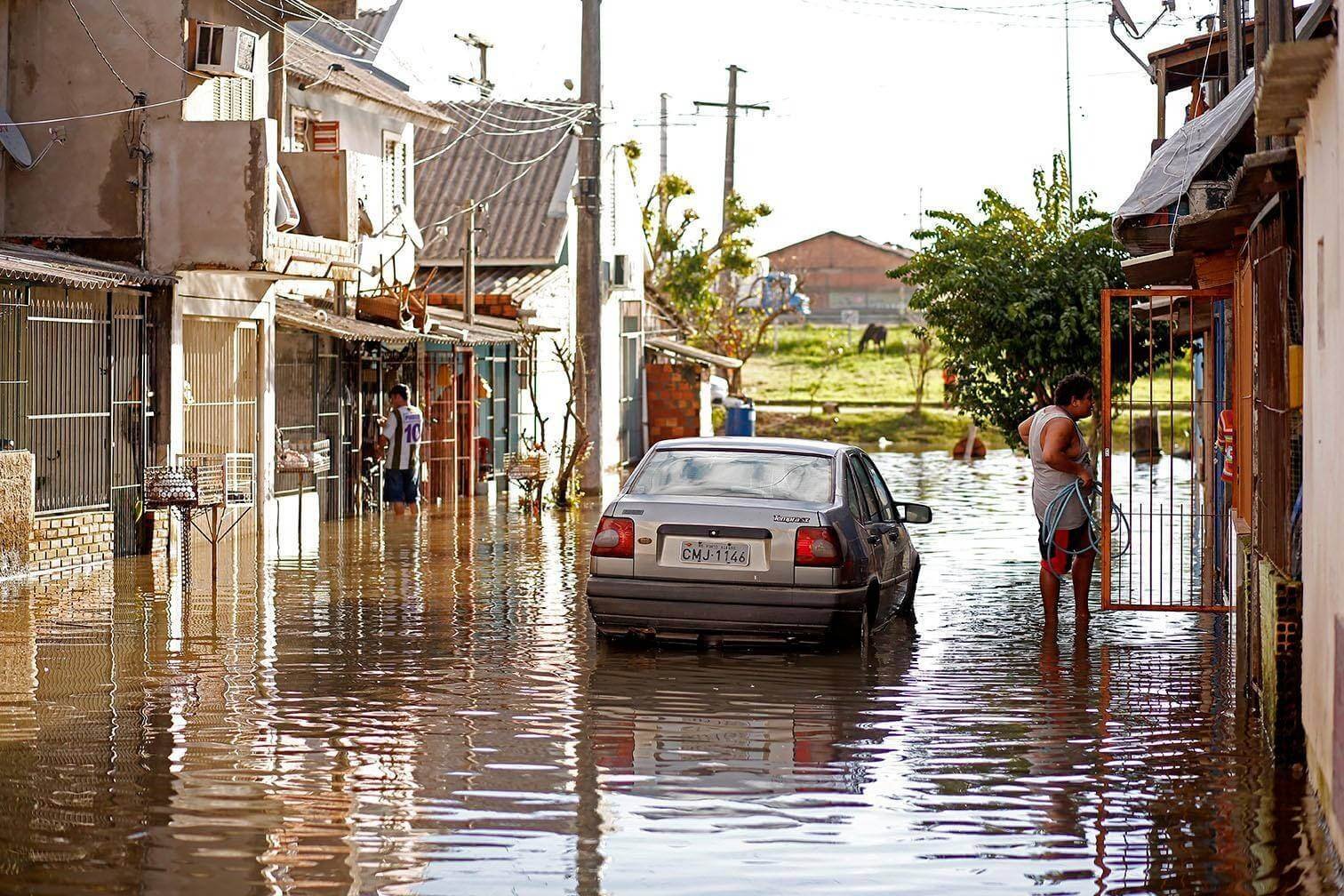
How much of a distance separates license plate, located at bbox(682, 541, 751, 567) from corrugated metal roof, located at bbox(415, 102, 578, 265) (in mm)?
24310

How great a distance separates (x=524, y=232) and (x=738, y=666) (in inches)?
1011

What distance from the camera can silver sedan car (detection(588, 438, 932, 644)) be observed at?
12.0 m

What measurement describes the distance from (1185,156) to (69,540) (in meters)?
11.4

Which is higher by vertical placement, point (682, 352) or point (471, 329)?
point (682, 352)

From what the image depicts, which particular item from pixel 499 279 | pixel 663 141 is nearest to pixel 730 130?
pixel 663 141

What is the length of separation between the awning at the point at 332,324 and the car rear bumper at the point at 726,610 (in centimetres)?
1204

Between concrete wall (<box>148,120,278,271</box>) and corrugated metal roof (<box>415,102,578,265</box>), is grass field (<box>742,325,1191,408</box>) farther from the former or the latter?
concrete wall (<box>148,120,278,271</box>)

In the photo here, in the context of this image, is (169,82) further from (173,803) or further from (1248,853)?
(1248,853)

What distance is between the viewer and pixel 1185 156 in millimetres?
11383

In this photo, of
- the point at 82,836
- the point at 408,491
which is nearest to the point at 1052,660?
the point at 82,836

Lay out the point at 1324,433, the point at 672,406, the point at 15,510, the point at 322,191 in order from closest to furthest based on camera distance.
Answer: the point at 1324,433
the point at 15,510
the point at 322,191
the point at 672,406

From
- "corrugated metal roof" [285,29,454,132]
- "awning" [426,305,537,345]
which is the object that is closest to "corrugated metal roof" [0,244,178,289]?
"corrugated metal roof" [285,29,454,132]

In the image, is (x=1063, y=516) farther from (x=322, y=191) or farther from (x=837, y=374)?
(x=837, y=374)

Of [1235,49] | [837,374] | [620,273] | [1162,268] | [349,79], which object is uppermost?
[349,79]
